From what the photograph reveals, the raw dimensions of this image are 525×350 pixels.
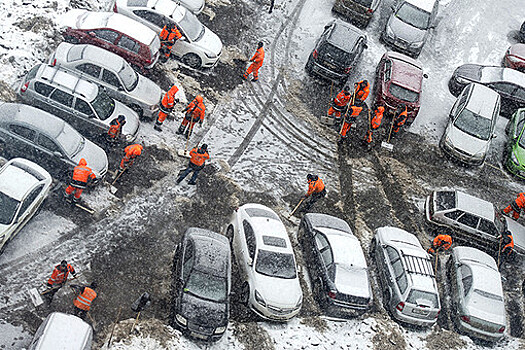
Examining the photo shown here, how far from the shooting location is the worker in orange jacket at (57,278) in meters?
13.0

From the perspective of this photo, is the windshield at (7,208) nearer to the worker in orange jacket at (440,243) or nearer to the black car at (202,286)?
the black car at (202,286)

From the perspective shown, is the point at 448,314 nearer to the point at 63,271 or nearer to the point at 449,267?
the point at 449,267

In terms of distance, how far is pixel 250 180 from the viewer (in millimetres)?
18000

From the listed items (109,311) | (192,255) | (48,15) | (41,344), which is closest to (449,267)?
(192,255)

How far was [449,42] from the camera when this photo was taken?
2580cm

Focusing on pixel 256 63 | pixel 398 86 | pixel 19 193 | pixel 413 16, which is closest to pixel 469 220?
pixel 398 86

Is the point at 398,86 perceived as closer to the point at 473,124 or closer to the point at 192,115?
the point at 473,124

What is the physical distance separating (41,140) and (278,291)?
736 centimetres

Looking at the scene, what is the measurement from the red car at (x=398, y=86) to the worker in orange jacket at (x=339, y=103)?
142cm

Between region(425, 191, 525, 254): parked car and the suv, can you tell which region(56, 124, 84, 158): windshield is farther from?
region(425, 191, 525, 254): parked car

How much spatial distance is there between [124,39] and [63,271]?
28.5 ft

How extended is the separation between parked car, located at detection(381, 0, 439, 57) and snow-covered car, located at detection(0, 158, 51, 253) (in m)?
15.3

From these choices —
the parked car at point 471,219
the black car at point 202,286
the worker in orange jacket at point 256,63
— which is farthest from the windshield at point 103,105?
the parked car at point 471,219

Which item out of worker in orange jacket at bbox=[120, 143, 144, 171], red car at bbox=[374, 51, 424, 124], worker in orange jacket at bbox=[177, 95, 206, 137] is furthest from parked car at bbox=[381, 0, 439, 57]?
worker in orange jacket at bbox=[120, 143, 144, 171]
